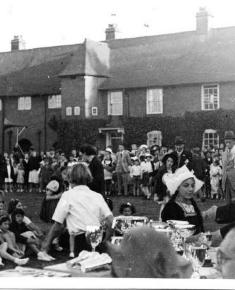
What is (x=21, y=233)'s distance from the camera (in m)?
7.22

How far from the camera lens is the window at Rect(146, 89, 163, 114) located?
29641mm

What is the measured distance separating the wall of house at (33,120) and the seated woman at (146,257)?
3075 centimetres

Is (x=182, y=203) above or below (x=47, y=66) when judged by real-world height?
below

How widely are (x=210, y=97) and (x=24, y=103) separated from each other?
1218 cm

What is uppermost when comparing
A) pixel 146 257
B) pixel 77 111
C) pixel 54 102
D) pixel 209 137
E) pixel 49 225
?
pixel 54 102

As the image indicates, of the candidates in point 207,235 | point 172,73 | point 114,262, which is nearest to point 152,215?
point 207,235

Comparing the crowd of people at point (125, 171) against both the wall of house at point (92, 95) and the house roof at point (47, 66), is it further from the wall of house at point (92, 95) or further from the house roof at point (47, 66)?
the house roof at point (47, 66)

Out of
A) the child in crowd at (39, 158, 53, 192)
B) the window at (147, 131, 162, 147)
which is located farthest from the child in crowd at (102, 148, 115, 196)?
the window at (147, 131, 162, 147)

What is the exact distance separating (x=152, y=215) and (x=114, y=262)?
938cm

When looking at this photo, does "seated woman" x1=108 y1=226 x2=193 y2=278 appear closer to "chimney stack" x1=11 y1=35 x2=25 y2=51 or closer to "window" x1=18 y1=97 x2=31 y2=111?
"window" x1=18 y1=97 x2=31 y2=111

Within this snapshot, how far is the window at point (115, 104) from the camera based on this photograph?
102ft

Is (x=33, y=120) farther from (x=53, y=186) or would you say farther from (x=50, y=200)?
(x=50, y=200)

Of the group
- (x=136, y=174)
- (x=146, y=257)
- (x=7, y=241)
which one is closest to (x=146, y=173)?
(x=136, y=174)

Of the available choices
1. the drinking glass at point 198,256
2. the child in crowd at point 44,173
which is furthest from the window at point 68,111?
the drinking glass at point 198,256
